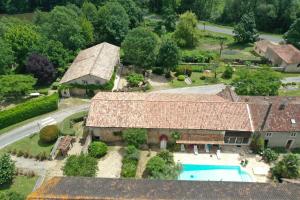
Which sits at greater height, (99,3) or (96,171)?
(99,3)

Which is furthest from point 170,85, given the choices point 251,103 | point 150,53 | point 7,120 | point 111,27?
point 7,120

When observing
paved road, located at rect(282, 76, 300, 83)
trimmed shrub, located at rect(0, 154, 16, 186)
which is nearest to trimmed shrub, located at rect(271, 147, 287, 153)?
paved road, located at rect(282, 76, 300, 83)

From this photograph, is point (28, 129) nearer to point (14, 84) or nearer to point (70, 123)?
point (70, 123)

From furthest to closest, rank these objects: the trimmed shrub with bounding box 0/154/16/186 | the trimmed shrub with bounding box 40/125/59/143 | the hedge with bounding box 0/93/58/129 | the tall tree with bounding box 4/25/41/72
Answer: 1. the tall tree with bounding box 4/25/41/72
2. the hedge with bounding box 0/93/58/129
3. the trimmed shrub with bounding box 40/125/59/143
4. the trimmed shrub with bounding box 0/154/16/186

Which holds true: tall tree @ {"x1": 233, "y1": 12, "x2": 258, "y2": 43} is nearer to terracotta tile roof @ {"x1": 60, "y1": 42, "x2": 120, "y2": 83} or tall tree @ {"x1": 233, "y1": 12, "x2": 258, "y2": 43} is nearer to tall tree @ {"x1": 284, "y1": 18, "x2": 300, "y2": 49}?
tall tree @ {"x1": 284, "y1": 18, "x2": 300, "y2": 49}

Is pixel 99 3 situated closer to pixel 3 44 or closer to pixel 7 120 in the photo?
pixel 3 44

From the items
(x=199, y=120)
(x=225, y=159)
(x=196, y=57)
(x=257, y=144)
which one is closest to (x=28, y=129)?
(x=199, y=120)

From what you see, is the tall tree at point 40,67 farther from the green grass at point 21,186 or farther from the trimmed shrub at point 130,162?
the trimmed shrub at point 130,162
